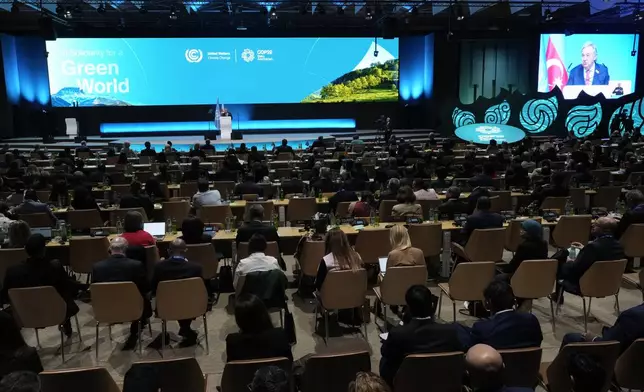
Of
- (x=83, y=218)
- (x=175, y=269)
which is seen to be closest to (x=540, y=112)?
(x=83, y=218)

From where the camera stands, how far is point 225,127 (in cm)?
2170

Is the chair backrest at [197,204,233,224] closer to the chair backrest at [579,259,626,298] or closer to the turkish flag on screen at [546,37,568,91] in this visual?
the chair backrest at [579,259,626,298]

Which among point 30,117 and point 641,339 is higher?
point 30,117

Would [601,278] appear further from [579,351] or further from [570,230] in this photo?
[579,351]

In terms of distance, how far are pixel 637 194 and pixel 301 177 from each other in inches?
266

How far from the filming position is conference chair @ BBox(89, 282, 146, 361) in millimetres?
4750

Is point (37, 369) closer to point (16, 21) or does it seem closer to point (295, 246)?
point (295, 246)

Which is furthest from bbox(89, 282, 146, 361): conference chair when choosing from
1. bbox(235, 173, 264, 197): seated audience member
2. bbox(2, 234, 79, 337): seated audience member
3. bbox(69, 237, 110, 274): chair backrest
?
bbox(235, 173, 264, 197): seated audience member

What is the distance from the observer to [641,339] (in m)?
3.45

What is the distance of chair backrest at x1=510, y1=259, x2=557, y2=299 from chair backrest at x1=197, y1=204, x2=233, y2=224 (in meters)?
4.38

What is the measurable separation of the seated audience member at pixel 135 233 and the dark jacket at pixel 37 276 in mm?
973

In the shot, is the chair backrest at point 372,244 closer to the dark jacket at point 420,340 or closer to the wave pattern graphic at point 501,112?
the dark jacket at point 420,340

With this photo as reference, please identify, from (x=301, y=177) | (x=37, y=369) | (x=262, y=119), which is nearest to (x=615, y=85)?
(x=262, y=119)

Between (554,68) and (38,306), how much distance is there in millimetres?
24067
